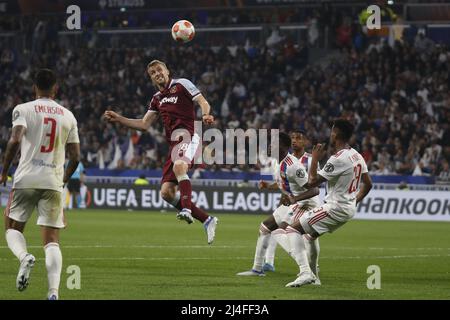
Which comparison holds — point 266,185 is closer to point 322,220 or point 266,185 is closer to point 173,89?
point 322,220

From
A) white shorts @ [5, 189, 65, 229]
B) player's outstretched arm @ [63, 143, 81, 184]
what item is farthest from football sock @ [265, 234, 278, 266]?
white shorts @ [5, 189, 65, 229]

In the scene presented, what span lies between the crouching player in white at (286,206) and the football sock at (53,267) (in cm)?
455

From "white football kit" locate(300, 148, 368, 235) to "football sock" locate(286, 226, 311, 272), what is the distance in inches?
6.4

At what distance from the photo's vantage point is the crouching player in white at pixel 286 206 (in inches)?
591

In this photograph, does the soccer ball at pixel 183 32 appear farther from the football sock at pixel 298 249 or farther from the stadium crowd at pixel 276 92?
the stadium crowd at pixel 276 92

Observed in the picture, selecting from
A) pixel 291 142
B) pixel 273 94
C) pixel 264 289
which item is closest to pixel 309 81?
pixel 273 94

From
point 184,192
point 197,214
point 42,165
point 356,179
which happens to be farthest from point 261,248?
point 42,165

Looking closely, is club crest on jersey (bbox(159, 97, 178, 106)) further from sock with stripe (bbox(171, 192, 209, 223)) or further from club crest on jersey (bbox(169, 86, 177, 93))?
sock with stripe (bbox(171, 192, 209, 223))

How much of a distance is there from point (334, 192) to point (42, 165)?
4400 mm

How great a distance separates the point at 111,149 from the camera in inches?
1561

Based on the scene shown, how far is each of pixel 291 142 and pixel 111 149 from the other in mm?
24688

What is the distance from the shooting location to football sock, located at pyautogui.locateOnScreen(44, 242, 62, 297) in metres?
10.7

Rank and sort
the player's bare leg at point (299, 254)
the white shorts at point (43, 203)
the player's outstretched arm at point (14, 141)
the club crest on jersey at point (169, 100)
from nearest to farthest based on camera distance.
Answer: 1. the player's outstretched arm at point (14, 141)
2. the white shorts at point (43, 203)
3. the player's bare leg at point (299, 254)
4. the club crest on jersey at point (169, 100)

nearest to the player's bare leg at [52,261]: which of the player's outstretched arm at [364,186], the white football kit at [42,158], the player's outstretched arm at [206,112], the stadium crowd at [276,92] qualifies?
the white football kit at [42,158]
